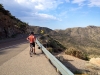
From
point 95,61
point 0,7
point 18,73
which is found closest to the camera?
point 18,73

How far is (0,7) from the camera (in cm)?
5812

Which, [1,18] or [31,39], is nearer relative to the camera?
[31,39]

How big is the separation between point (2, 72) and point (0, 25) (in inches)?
1385

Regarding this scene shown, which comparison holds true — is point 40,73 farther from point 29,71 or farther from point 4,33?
point 4,33

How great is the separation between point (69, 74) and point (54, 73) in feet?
8.85

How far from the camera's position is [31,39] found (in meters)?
15.3

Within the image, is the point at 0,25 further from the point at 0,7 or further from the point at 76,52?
the point at 76,52

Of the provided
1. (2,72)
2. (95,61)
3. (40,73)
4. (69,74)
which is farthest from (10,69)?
(95,61)

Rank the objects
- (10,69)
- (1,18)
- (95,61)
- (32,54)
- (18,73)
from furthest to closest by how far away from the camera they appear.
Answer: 1. (1,18)
2. (95,61)
3. (32,54)
4. (10,69)
5. (18,73)

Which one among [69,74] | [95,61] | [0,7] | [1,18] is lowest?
[95,61]

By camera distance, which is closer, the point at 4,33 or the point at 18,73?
the point at 18,73

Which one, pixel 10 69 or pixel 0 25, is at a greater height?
pixel 0 25

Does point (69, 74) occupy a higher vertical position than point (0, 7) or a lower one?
lower

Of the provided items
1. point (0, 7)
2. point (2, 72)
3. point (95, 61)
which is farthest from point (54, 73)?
point (0, 7)
